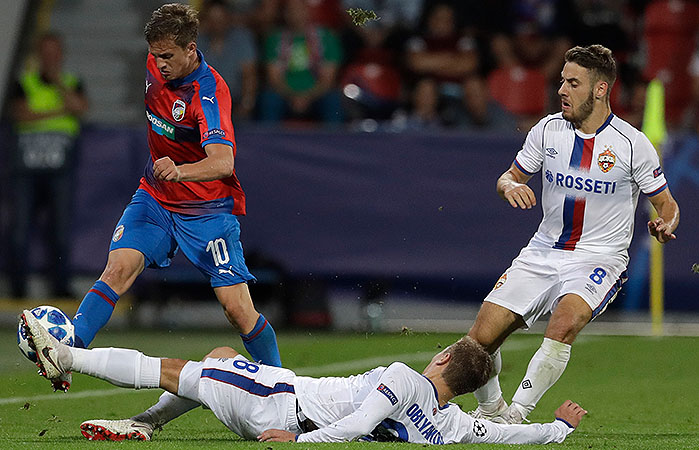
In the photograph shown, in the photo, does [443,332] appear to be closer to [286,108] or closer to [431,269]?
[431,269]

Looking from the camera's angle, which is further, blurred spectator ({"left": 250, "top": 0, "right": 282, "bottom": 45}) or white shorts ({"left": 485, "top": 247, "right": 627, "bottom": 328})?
blurred spectator ({"left": 250, "top": 0, "right": 282, "bottom": 45})

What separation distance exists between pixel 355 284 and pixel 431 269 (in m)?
0.82

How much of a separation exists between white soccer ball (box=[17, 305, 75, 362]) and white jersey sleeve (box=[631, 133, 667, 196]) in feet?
11.1

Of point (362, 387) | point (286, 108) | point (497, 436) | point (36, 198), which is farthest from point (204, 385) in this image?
point (286, 108)

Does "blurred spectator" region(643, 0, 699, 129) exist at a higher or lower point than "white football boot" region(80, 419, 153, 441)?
higher

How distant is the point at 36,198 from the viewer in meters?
14.0

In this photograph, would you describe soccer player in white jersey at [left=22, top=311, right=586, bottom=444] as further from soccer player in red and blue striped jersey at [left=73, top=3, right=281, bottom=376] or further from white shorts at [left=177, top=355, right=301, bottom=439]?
soccer player in red and blue striped jersey at [left=73, top=3, right=281, bottom=376]

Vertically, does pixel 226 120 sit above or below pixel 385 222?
above

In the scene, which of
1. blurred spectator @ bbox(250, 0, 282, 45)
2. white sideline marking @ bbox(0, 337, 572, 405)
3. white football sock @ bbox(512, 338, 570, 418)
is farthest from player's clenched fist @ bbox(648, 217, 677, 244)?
blurred spectator @ bbox(250, 0, 282, 45)

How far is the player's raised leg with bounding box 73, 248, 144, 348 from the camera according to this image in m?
7.33

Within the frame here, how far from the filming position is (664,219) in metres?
7.73

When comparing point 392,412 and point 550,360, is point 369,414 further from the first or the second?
point 550,360

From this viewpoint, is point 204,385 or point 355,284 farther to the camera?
point 355,284

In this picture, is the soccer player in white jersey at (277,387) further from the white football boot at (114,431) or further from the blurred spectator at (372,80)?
the blurred spectator at (372,80)
